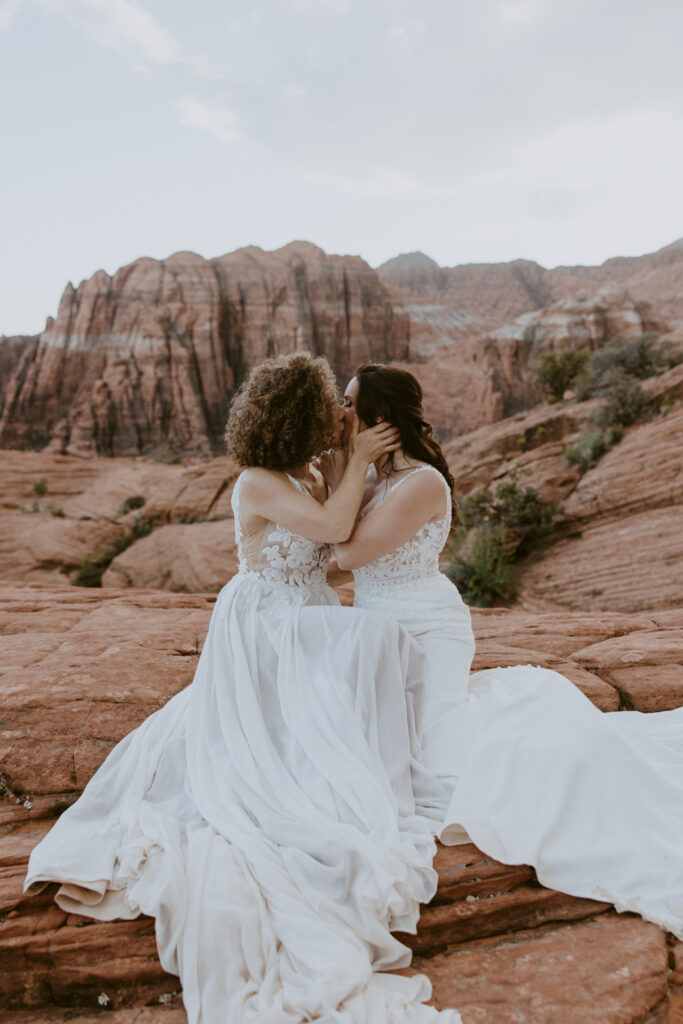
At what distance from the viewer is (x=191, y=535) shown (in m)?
13.6

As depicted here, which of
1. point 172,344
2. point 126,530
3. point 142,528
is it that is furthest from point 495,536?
point 172,344

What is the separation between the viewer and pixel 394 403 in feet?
11.1

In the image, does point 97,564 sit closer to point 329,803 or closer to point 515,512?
point 515,512

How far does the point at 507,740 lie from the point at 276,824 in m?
1.03

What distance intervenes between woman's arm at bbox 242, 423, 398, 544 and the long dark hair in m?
0.36

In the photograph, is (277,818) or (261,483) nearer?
(277,818)

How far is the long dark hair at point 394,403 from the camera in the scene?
3.38 m

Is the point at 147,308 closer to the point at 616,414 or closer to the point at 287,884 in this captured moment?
the point at 616,414

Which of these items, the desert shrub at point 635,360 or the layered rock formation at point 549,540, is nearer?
the layered rock formation at point 549,540

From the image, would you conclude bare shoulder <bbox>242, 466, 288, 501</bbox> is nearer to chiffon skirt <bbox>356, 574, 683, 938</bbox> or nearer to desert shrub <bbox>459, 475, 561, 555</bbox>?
chiffon skirt <bbox>356, 574, 683, 938</bbox>

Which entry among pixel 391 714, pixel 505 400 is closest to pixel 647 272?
pixel 505 400

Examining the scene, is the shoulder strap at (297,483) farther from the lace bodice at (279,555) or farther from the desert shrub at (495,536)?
the desert shrub at (495,536)

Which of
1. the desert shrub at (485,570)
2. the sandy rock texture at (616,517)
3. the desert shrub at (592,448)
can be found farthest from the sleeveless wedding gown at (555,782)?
the desert shrub at (592,448)

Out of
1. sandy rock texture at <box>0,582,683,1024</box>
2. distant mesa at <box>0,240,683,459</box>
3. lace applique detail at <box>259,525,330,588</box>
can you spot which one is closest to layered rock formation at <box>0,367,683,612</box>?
sandy rock texture at <box>0,582,683,1024</box>
